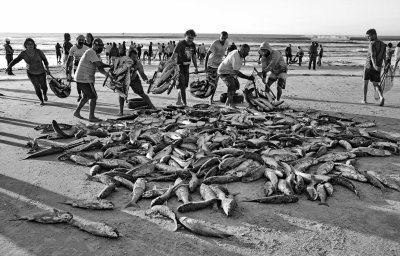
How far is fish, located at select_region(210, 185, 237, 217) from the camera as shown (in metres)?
4.52

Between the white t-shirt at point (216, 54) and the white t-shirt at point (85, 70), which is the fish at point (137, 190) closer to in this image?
the white t-shirt at point (85, 70)

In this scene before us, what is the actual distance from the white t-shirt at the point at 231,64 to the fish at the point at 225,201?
5.81m

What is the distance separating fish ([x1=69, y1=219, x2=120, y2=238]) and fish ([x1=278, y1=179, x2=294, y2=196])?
2.55 meters

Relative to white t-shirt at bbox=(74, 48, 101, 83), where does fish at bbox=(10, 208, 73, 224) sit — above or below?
below

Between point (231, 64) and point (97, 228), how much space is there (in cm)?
757

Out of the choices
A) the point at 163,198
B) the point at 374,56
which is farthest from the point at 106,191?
the point at 374,56

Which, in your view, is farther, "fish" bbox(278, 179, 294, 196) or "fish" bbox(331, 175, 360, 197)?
"fish" bbox(331, 175, 360, 197)

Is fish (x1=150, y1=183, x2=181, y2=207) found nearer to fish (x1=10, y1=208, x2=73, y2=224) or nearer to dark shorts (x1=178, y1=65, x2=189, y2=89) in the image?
fish (x1=10, y1=208, x2=73, y2=224)

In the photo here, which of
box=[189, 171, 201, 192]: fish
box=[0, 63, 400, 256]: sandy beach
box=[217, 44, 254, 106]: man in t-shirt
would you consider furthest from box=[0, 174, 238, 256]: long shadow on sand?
box=[217, 44, 254, 106]: man in t-shirt

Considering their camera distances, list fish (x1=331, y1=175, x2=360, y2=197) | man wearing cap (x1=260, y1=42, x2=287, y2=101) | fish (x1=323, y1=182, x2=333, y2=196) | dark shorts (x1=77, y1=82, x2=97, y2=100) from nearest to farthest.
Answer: fish (x1=323, y1=182, x2=333, y2=196) < fish (x1=331, y1=175, x2=360, y2=197) < dark shorts (x1=77, y1=82, x2=97, y2=100) < man wearing cap (x1=260, y1=42, x2=287, y2=101)

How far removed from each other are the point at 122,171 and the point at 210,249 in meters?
2.62

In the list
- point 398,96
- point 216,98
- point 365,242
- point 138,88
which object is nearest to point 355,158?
point 365,242

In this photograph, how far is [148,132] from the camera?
7926 millimetres

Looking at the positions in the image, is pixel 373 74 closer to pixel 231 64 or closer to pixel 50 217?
pixel 231 64
